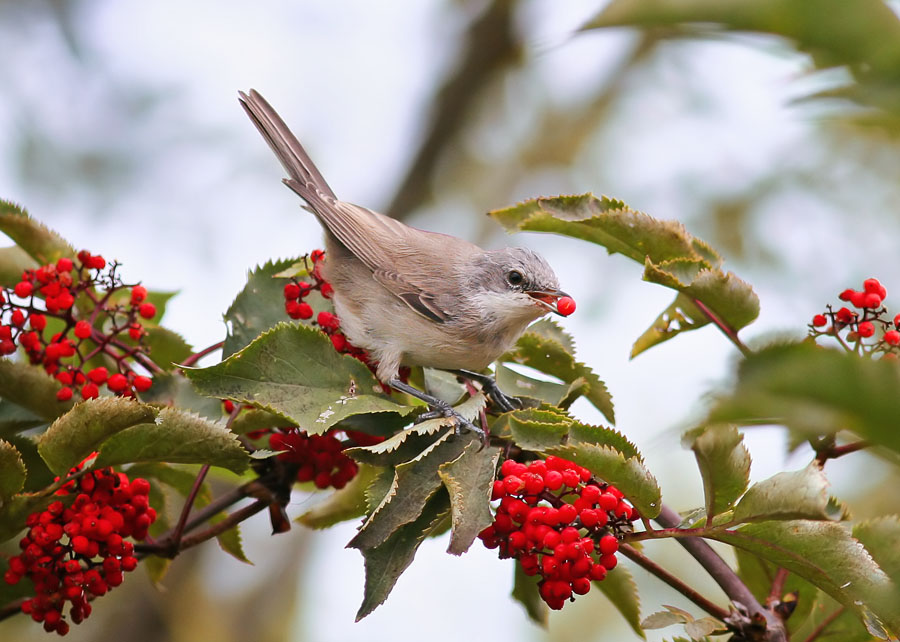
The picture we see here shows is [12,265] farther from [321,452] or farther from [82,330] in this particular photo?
[321,452]

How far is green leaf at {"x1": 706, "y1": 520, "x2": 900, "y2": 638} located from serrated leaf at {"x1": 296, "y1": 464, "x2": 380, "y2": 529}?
1.16 meters

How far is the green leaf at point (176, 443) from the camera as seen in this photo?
84.7 inches

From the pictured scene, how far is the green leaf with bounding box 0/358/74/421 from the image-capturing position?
8.14ft

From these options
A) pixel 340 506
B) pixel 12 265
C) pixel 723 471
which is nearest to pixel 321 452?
pixel 340 506

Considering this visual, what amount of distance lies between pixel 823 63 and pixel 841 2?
0.45ft

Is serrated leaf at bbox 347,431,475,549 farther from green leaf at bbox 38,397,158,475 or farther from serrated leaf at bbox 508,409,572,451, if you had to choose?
green leaf at bbox 38,397,158,475

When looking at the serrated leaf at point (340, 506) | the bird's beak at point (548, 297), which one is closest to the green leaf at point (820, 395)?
the serrated leaf at point (340, 506)

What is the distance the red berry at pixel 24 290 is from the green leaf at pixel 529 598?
1737mm

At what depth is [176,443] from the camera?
2193 mm

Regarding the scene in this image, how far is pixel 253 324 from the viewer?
2711 millimetres

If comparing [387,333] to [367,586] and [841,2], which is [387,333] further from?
[841,2]

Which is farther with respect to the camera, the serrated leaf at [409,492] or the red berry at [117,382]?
the red berry at [117,382]

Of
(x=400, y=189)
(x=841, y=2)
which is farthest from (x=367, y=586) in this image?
(x=400, y=189)

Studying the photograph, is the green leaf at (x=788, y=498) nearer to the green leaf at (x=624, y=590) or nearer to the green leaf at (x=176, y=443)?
the green leaf at (x=624, y=590)
